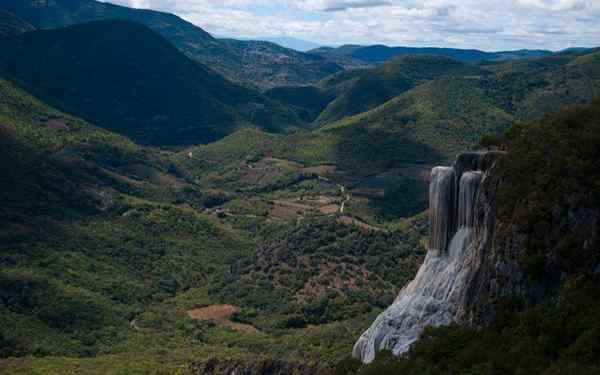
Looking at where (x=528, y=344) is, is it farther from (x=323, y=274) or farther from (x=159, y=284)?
(x=159, y=284)

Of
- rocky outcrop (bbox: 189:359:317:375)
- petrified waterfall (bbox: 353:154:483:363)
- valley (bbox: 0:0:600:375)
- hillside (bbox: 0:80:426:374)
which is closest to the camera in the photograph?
valley (bbox: 0:0:600:375)

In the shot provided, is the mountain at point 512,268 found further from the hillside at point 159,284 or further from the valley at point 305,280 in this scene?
the hillside at point 159,284

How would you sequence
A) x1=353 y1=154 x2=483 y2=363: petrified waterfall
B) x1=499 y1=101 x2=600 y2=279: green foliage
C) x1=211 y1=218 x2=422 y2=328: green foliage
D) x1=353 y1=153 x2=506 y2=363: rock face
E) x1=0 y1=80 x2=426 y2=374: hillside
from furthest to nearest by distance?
x1=211 y1=218 x2=422 y2=328: green foliage < x1=0 y1=80 x2=426 y2=374: hillside < x1=353 y1=154 x2=483 y2=363: petrified waterfall < x1=353 y1=153 x2=506 y2=363: rock face < x1=499 y1=101 x2=600 y2=279: green foliage

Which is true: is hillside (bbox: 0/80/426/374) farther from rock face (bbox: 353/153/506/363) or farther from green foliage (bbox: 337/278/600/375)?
green foliage (bbox: 337/278/600/375)

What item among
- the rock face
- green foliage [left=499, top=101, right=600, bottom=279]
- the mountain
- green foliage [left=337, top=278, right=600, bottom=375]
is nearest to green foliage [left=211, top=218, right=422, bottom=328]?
the rock face

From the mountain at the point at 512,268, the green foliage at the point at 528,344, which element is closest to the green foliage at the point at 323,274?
the mountain at the point at 512,268

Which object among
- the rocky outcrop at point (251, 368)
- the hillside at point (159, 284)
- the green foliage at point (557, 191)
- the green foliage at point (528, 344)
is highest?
the green foliage at point (557, 191)

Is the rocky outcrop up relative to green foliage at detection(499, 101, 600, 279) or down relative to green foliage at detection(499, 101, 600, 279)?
down

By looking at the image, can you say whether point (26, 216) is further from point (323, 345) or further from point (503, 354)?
point (503, 354)
